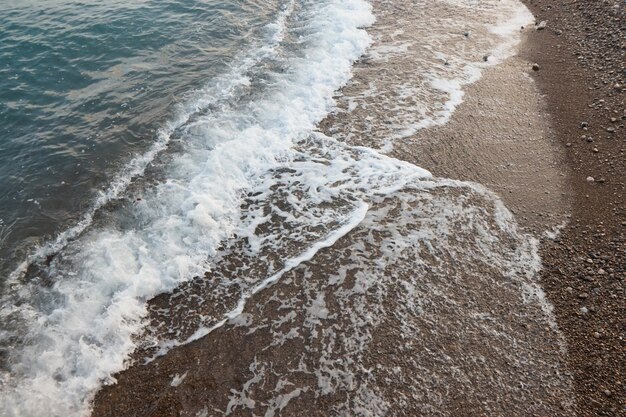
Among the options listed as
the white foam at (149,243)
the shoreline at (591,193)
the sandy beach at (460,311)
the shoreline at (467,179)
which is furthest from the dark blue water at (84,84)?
the shoreline at (591,193)

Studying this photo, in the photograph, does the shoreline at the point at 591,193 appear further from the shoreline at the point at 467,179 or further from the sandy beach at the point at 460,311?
the shoreline at the point at 467,179

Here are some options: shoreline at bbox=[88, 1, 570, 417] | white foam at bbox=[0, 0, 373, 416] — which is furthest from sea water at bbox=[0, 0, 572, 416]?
shoreline at bbox=[88, 1, 570, 417]

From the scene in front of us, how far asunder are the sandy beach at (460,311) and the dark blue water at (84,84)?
396 centimetres

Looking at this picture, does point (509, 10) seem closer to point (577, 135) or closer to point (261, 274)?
point (577, 135)

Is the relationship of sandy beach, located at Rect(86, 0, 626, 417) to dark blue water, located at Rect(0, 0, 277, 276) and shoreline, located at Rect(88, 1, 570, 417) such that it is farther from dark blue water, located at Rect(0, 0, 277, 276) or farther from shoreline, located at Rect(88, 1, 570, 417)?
dark blue water, located at Rect(0, 0, 277, 276)

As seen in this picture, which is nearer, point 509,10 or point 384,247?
point 384,247

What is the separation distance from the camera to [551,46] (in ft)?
37.4

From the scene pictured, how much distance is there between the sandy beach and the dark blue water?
3.96 meters

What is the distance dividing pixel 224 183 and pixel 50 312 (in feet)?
11.8

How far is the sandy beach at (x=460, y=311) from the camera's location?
15.9ft

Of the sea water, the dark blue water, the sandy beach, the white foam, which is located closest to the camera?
the sandy beach

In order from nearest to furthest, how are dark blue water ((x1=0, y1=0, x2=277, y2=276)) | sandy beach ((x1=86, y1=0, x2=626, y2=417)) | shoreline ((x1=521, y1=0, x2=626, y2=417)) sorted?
1. sandy beach ((x1=86, y1=0, x2=626, y2=417))
2. shoreline ((x1=521, y1=0, x2=626, y2=417))
3. dark blue water ((x1=0, y1=0, x2=277, y2=276))

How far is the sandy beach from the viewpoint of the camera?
484cm

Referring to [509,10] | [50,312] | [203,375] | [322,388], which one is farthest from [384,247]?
[509,10]
